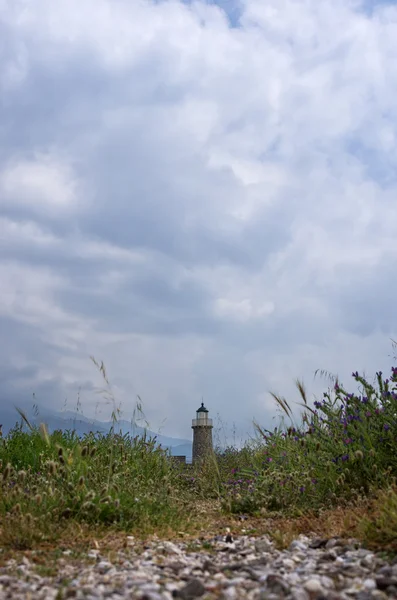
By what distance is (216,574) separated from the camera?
395 centimetres

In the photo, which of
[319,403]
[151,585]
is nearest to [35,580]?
[151,585]

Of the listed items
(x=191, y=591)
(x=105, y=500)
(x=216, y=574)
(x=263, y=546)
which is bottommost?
(x=191, y=591)

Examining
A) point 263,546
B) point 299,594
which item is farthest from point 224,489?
point 299,594

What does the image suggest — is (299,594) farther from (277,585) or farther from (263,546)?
(263,546)

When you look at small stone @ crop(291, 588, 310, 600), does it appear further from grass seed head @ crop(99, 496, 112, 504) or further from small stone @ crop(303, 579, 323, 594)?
grass seed head @ crop(99, 496, 112, 504)

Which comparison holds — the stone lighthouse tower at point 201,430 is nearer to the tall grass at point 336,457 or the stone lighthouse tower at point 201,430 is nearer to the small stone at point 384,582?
the tall grass at point 336,457

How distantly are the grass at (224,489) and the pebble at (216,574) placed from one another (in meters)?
0.26

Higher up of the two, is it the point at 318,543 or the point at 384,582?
the point at 318,543

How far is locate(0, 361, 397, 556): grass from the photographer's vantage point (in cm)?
506

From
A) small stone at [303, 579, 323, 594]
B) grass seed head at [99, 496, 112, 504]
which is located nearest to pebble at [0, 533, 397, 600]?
small stone at [303, 579, 323, 594]

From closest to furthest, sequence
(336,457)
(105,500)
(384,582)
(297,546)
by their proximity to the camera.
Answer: (384,582), (297,546), (105,500), (336,457)

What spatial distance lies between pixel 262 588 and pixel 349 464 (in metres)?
3.71

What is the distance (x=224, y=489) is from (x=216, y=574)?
468cm

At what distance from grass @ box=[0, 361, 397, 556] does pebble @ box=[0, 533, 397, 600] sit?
0.26 meters
